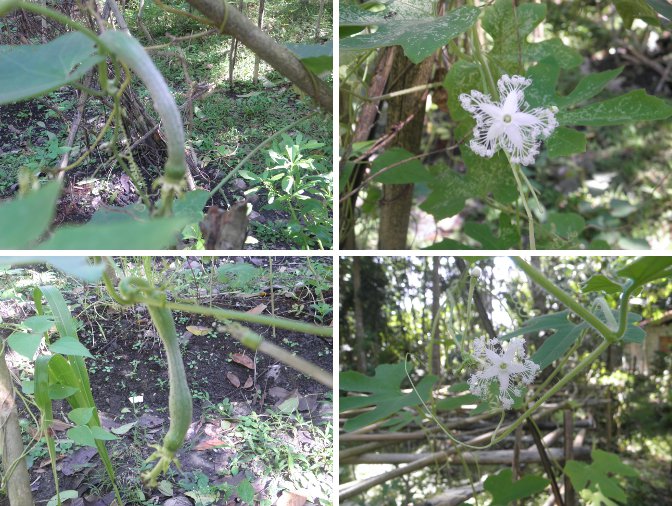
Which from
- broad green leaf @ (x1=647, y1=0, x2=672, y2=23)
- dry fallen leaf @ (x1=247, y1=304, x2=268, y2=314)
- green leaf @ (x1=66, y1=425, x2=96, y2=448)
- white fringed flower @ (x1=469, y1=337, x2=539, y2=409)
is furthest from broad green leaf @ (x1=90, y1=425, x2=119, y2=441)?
broad green leaf @ (x1=647, y1=0, x2=672, y2=23)

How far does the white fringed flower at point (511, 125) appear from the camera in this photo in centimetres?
62

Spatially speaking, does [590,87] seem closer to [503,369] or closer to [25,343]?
[503,369]

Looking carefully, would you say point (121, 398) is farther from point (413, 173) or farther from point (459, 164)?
point (459, 164)

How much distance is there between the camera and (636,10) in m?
0.77

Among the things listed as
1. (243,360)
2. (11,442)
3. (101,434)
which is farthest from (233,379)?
(11,442)

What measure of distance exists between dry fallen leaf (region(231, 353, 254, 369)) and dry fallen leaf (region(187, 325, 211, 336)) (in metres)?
0.04

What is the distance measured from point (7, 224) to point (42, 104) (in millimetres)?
514

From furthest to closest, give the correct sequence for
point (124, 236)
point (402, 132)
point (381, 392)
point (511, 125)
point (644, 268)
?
point (402, 132), point (381, 392), point (511, 125), point (644, 268), point (124, 236)

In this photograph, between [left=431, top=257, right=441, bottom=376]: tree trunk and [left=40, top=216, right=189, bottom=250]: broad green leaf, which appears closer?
[left=40, top=216, right=189, bottom=250]: broad green leaf

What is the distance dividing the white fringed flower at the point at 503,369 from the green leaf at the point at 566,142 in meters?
0.21

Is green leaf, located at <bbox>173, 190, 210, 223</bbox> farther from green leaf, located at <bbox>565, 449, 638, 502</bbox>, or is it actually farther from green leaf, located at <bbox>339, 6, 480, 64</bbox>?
green leaf, located at <bbox>565, 449, 638, 502</bbox>

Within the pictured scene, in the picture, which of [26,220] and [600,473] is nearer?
[26,220]

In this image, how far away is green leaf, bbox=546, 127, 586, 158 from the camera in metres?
0.71

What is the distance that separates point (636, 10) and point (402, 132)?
330 millimetres
